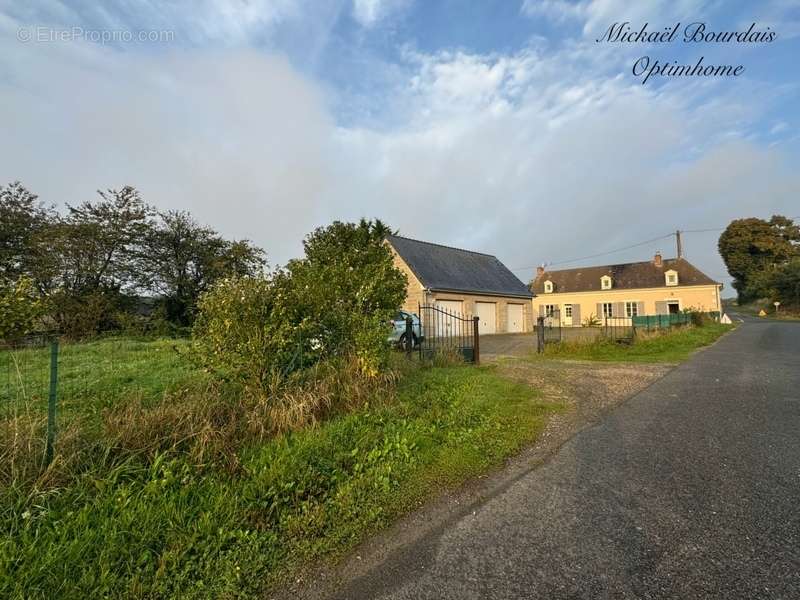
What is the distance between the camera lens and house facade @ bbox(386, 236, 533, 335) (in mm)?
21391

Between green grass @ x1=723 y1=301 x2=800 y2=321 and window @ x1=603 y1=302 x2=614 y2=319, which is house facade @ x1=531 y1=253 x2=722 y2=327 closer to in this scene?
window @ x1=603 y1=302 x2=614 y2=319

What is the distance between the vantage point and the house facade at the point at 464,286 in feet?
70.2

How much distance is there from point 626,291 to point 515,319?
58.6 ft

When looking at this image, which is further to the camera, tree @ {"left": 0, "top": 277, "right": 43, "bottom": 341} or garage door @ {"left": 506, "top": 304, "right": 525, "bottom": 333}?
garage door @ {"left": 506, "top": 304, "right": 525, "bottom": 333}

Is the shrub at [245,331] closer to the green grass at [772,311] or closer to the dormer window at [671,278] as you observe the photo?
the dormer window at [671,278]

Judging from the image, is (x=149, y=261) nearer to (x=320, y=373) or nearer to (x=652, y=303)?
(x=320, y=373)

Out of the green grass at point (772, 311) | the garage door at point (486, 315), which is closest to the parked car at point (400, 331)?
the garage door at point (486, 315)

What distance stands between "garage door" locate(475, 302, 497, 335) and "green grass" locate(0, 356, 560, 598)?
63.3 ft

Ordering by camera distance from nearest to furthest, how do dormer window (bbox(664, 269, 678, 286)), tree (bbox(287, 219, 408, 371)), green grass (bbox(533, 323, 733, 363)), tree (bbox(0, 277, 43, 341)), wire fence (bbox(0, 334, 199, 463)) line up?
tree (bbox(0, 277, 43, 341))
wire fence (bbox(0, 334, 199, 463))
tree (bbox(287, 219, 408, 371))
green grass (bbox(533, 323, 733, 363))
dormer window (bbox(664, 269, 678, 286))

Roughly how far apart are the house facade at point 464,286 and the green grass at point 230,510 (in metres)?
16.7

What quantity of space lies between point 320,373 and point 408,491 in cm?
252

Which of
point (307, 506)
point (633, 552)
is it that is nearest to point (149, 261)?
point (307, 506)

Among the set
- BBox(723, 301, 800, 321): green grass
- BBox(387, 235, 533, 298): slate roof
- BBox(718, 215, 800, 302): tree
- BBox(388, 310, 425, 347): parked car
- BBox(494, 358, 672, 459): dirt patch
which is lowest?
BBox(494, 358, 672, 459): dirt patch

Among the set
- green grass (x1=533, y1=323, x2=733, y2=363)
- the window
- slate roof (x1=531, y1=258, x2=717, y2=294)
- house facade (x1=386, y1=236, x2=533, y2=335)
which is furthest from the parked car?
slate roof (x1=531, y1=258, x2=717, y2=294)
